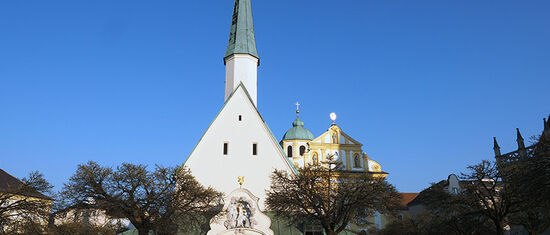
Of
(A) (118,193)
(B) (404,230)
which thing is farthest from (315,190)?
(B) (404,230)

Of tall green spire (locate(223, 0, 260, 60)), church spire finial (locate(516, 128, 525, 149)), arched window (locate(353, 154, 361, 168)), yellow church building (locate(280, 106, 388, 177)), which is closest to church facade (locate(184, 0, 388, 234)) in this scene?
tall green spire (locate(223, 0, 260, 60))

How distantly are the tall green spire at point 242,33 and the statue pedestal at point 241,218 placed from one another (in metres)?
14.2

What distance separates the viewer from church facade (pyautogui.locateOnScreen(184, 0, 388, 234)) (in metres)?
27.7

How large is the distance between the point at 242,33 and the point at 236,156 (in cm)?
1240

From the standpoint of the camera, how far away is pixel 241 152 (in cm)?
3161

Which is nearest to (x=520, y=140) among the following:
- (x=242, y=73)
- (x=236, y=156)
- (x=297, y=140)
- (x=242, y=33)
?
(x=236, y=156)

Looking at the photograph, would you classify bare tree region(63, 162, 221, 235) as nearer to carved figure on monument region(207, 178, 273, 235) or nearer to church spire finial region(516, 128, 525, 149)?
carved figure on monument region(207, 178, 273, 235)

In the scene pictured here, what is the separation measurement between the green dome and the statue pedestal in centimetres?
3848

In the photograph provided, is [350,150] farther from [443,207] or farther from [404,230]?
[443,207]

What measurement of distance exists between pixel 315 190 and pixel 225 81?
16.8m

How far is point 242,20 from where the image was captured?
1537 inches

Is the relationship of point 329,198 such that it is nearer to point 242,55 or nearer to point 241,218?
point 241,218

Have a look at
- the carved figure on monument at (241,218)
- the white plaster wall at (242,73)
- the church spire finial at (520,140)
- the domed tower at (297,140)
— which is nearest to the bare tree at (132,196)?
the carved figure on monument at (241,218)

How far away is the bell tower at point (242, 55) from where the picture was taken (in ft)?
120
